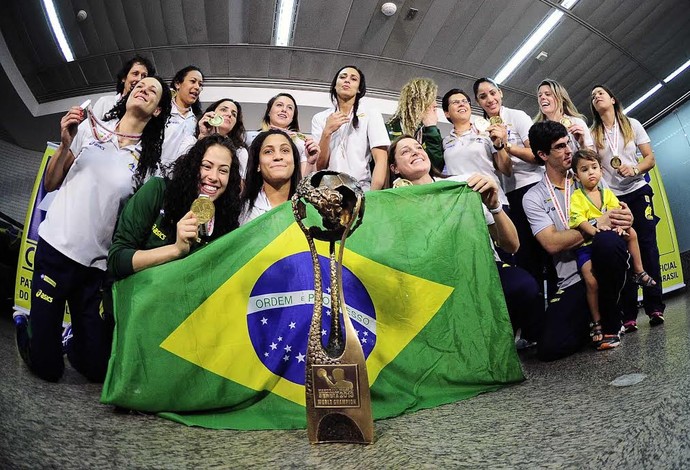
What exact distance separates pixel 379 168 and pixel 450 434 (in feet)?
6.34

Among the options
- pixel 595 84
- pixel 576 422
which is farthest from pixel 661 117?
pixel 576 422

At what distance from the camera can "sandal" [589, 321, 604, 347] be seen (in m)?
2.34

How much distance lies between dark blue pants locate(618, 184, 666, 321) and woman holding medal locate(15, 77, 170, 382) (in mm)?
2759

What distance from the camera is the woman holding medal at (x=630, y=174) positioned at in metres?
2.79

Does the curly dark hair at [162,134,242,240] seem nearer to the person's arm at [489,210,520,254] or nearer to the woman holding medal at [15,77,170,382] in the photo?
the woman holding medal at [15,77,170,382]

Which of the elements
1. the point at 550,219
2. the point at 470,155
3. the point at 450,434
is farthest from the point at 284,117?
the point at 450,434

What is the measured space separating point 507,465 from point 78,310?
217cm

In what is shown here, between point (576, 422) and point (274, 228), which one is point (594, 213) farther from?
point (274, 228)

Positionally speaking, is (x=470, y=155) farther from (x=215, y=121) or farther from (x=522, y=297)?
(x=215, y=121)

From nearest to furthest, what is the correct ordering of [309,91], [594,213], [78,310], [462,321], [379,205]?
[462,321] → [379,205] → [78,310] → [594,213] → [309,91]

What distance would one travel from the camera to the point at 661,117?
13.5 ft

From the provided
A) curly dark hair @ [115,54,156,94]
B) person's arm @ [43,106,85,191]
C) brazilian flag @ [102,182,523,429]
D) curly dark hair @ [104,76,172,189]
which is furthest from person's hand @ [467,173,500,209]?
curly dark hair @ [115,54,156,94]

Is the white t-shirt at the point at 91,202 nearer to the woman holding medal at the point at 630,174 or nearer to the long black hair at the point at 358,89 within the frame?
the long black hair at the point at 358,89

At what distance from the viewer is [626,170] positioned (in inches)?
128
